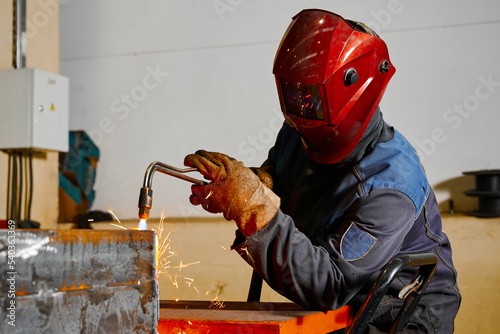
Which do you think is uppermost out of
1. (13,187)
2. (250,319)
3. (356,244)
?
(356,244)

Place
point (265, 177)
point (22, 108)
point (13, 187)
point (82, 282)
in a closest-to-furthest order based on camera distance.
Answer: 1. point (82, 282)
2. point (265, 177)
3. point (22, 108)
4. point (13, 187)

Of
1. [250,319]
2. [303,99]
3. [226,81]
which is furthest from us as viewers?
[226,81]

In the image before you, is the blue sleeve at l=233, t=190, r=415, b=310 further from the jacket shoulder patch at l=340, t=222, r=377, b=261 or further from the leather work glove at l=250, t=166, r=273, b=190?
the leather work glove at l=250, t=166, r=273, b=190

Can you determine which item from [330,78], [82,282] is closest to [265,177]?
[330,78]

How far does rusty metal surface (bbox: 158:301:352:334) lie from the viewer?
124 cm

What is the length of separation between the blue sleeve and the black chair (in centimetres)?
12

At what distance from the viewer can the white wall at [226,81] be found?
3633mm

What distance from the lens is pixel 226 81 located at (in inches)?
163

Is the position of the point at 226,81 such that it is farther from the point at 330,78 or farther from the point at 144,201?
the point at 144,201

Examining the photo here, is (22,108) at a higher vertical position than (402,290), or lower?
higher

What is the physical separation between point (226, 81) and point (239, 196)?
284 centimetres

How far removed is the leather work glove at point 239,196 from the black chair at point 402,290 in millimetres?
336

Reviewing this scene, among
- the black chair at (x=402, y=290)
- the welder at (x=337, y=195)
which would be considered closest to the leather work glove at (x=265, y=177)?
the welder at (x=337, y=195)

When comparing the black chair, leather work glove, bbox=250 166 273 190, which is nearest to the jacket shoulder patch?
the black chair
